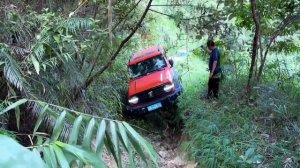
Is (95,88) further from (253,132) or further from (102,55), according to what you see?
(253,132)

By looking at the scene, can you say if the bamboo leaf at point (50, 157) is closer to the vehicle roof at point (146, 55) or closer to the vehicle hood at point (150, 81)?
the vehicle hood at point (150, 81)

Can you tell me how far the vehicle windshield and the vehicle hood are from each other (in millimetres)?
170

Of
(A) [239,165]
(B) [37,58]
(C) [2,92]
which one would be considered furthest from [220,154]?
(C) [2,92]

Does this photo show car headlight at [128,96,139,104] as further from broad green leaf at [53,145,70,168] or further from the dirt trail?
broad green leaf at [53,145,70,168]

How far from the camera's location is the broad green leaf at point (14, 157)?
0.44 meters

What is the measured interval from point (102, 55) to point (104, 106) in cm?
105

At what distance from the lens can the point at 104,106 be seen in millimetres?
7262

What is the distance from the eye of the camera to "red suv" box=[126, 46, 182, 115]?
777 centimetres

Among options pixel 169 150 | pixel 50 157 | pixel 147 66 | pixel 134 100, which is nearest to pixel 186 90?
pixel 147 66

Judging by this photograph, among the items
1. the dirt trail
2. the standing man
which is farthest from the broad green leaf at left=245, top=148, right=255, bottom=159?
the standing man

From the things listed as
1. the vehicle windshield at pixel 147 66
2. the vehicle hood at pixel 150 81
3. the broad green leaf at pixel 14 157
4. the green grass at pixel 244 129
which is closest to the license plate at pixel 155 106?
the vehicle hood at pixel 150 81

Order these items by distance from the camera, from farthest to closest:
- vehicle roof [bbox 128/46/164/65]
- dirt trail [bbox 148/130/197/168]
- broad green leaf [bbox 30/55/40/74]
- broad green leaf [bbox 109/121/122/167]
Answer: vehicle roof [bbox 128/46/164/65] → dirt trail [bbox 148/130/197/168] → broad green leaf [bbox 30/55/40/74] → broad green leaf [bbox 109/121/122/167]

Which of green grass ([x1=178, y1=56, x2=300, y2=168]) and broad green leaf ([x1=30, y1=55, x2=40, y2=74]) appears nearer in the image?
green grass ([x1=178, y1=56, x2=300, y2=168])

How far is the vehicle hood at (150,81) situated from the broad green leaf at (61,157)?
6.70m
